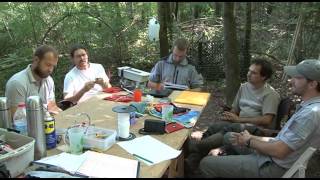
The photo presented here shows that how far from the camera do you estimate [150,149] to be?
2281mm

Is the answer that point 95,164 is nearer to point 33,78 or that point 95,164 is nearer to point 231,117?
point 33,78

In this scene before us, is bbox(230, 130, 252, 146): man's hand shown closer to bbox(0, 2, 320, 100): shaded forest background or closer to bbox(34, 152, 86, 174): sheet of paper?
bbox(34, 152, 86, 174): sheet of paper

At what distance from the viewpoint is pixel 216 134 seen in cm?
337

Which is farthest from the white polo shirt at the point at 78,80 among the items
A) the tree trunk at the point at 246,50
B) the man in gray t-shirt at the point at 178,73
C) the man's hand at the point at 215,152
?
the tree trunk at the point at 246,50

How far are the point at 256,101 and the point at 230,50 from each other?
6.92ft

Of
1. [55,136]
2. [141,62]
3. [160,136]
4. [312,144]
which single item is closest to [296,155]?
[312,144]

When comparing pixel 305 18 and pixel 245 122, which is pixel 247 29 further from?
pixel 245 122

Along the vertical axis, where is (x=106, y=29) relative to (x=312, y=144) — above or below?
above

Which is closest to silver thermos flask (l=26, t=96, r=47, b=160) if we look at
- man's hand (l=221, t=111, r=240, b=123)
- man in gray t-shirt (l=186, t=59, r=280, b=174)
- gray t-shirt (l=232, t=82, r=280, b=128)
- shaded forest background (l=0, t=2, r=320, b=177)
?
man in gray t-shirt (l=186, t=59, r=280, b=174)

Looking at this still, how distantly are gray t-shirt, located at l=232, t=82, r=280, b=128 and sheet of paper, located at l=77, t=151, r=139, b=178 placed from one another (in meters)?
1.80

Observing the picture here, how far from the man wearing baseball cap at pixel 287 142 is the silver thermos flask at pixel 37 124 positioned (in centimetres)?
128

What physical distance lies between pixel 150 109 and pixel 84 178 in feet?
4.71

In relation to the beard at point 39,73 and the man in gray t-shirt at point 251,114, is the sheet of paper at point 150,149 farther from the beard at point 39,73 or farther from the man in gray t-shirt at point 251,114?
the beard at point 39,73

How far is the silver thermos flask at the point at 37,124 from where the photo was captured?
1.95 metres
